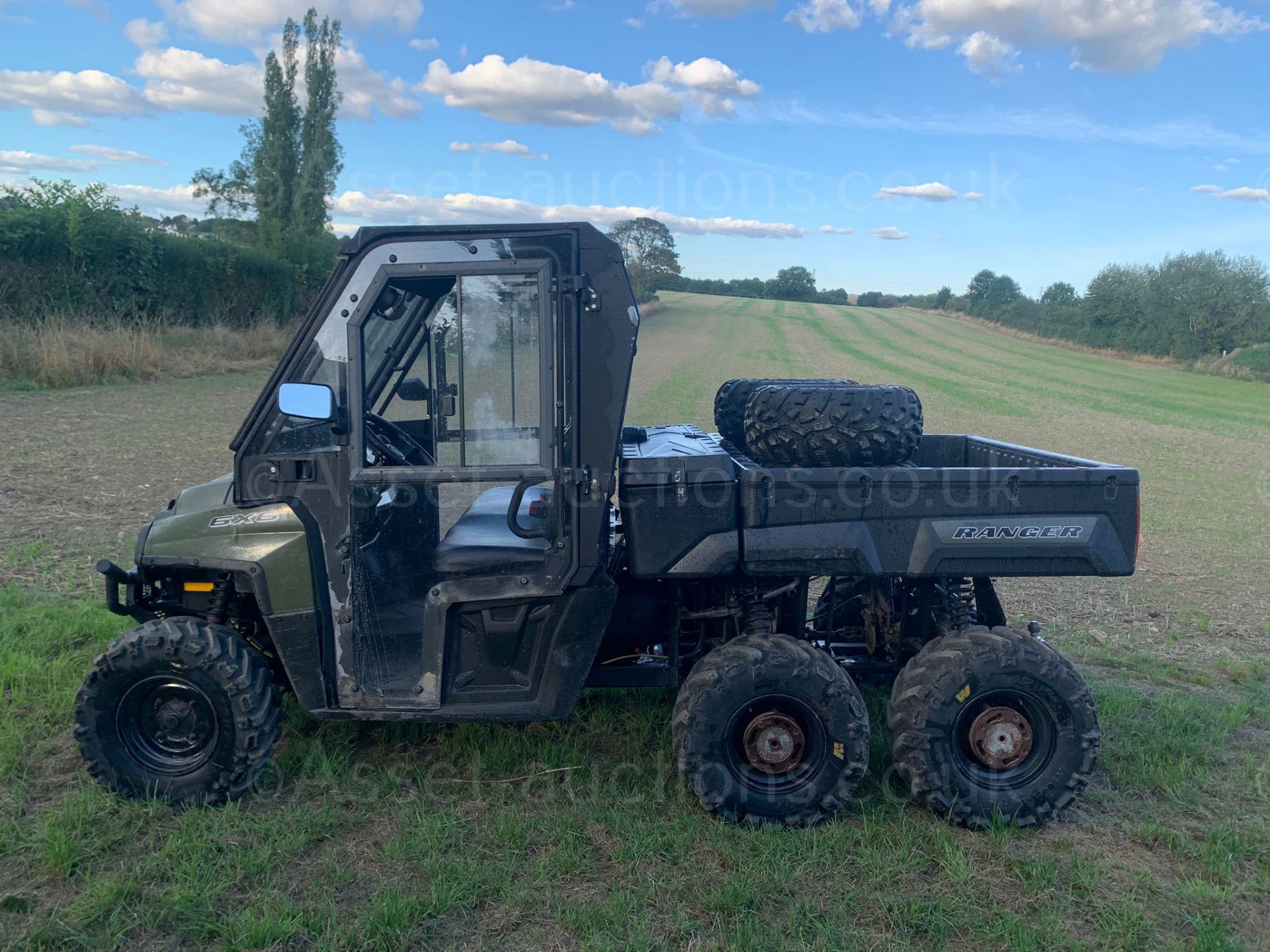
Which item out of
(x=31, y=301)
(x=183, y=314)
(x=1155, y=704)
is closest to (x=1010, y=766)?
(x=1155, y=704)

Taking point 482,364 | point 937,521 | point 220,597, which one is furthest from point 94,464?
point 937,521

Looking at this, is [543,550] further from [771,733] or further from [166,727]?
[166,727]

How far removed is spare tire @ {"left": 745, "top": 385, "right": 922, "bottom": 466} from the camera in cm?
370

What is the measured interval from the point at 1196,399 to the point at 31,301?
33042 mm

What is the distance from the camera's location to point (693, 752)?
3604mm

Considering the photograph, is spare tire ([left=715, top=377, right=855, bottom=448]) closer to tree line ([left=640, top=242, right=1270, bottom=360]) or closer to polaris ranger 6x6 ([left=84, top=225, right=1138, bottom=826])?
polaris ranger 6x6 ([left=84, top=225, right=1138, bottom=826])

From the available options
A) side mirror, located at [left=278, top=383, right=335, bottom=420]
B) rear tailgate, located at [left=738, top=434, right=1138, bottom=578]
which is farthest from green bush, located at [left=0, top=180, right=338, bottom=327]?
rear tailgate, located at [left=738, top=434, right=1138, bottom=578]

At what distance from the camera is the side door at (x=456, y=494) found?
3.47 m

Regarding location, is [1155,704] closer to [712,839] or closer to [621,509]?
[712,839]

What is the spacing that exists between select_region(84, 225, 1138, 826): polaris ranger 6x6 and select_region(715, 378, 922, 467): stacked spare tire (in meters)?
0.01

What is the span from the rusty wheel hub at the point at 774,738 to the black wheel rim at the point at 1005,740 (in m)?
0.63

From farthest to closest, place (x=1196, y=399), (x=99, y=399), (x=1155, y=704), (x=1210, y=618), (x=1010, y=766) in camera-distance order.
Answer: (x=1196, y=399) → (x=99, y=399) → (x=1210, y=618) → (x=1155, y=704) → (x=1010, y=766)

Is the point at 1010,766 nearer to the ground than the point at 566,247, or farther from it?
nearer to the ground

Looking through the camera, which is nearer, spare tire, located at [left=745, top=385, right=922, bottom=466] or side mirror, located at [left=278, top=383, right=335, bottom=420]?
side mirror, located at [left=278, top=383, right=335, bottom=420]
